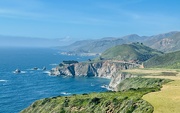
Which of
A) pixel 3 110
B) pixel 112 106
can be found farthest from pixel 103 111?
pixel 3 110

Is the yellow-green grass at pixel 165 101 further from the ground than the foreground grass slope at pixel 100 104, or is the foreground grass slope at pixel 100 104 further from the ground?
the yellow-green grass at pixel 165 101

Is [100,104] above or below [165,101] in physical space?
below

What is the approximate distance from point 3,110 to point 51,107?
41.0 metres

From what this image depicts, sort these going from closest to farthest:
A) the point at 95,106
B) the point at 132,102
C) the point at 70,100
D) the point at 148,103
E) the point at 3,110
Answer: the point at 148,103 < the point at 132,102 < the point at 95,106 < the point at 70,100 < the point at 3,110

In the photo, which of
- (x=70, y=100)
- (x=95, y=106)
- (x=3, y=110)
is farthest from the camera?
(x=3, y=110)

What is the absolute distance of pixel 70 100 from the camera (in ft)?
376

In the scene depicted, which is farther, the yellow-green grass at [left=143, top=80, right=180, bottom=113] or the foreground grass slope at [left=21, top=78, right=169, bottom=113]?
the foreground grass slope at [left=21, top=78, right=169, bottom=113]

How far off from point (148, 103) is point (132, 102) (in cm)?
736

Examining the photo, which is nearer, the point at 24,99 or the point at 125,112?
the point at 125,112

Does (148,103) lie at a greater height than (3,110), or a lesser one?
greater

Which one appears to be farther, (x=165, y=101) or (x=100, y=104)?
(x=100, y=104)

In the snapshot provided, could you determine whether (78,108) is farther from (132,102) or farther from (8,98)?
(8,98)

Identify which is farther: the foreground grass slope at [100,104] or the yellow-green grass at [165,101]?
the foreground grass slope at [100,104]

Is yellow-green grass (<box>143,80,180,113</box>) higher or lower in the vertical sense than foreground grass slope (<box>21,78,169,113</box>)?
higher
